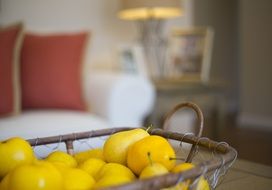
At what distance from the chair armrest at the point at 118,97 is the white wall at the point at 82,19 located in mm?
397

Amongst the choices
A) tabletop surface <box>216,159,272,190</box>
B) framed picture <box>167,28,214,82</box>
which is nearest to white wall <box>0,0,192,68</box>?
framed picture <box>167,28,214,82</box>

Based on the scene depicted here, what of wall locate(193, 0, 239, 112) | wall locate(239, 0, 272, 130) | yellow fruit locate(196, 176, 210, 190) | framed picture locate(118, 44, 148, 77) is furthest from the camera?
wall locate(193, 0, 239, 112)

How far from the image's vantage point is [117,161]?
0.71m

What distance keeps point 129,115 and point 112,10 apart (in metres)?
1.03

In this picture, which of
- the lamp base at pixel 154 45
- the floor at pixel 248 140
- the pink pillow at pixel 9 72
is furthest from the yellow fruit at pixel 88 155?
the lamp base at pixel 154 45

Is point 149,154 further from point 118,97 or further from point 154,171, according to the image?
point 118,97

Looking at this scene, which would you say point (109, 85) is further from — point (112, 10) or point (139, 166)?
point (139, 166)

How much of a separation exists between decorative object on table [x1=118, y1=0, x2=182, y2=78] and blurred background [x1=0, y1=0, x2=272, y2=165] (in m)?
0.11

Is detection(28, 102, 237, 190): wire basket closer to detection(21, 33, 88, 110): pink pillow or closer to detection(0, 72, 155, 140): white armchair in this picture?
detection(0, 72, 155, 140): white armchair

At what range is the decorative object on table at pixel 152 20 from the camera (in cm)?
255

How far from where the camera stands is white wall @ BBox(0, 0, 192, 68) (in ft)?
8.50

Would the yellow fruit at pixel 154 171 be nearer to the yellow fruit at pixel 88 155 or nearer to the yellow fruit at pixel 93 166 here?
the yellow fruit at pixel 93 166

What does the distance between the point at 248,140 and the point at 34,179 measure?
10.6 ft

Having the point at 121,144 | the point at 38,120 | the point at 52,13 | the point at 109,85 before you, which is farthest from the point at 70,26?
the point at 121,144
